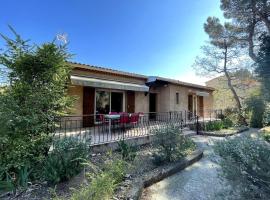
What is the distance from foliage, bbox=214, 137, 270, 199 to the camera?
14.8 ft

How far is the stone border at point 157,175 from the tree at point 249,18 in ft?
43.7

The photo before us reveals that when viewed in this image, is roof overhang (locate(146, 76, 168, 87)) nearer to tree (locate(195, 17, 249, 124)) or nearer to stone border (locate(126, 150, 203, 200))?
tree (locate(195, 17, 249, 124))

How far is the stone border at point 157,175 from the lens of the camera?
5805 mm

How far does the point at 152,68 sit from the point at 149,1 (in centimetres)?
1544

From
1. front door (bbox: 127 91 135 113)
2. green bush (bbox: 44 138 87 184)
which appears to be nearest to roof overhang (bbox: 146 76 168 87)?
front door (bbox: 127 91 135 113)

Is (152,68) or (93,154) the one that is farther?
(152,68)

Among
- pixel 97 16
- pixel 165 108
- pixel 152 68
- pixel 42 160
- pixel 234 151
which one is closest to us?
pixel 234 151

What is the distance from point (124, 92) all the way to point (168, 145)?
10609 millimetres

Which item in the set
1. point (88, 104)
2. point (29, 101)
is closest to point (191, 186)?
point (29, 101)

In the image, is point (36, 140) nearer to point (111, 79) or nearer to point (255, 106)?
point (111, 79)

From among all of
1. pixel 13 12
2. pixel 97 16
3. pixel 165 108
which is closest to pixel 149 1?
pixel 97 16

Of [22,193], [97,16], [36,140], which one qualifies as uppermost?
[97,16]

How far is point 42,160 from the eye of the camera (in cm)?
694

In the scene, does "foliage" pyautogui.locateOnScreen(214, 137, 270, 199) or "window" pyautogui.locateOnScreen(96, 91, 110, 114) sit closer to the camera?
"foliage" pyautogui.locateOnScreen(214, 137, 270, 199)
